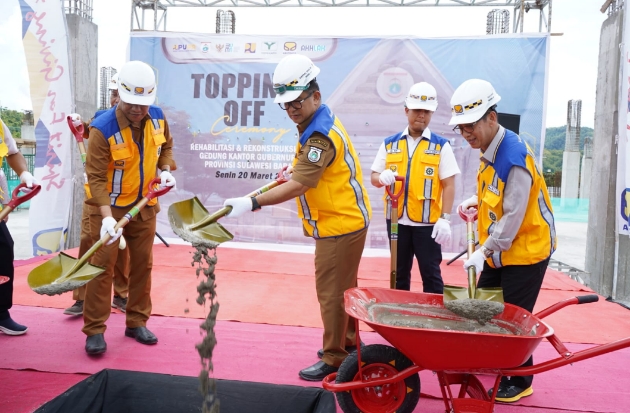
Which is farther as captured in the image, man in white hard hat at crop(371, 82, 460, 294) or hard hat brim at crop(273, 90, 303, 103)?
man in white hard hat at crop(371, 82, 460, 294)

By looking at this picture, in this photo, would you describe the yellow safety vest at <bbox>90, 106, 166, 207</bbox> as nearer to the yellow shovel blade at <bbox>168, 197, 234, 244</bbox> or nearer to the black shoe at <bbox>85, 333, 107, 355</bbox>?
the yellow shovel blade at <bbox>168, 197, 234, 244</bbox>

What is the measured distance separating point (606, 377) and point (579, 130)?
41.7ft

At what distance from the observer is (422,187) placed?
11.1 feet

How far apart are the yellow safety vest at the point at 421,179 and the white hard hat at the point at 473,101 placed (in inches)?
43.2

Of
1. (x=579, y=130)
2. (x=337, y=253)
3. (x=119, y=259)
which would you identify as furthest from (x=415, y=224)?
(x=579, y=130)

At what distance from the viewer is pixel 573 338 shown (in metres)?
3.54

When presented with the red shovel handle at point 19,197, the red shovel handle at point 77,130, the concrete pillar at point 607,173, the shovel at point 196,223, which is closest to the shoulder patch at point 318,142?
the shovel at point 196,223

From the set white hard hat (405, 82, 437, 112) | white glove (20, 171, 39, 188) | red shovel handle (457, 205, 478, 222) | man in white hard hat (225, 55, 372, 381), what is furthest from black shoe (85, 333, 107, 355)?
white hard hat (405, 82, 437, 112)

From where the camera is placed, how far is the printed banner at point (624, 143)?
14.4 feet

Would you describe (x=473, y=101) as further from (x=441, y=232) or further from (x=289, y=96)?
(x=441, y=232)

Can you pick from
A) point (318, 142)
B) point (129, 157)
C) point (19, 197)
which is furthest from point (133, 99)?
point (318, 142)

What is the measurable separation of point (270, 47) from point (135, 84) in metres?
3.88

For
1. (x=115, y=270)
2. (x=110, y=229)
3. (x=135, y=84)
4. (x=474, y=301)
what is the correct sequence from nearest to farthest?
(x=474, y=301), (x=110, y=229), (x=135, y=84), (x=115, y=270)

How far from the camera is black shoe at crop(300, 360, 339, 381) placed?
2.71 meters
